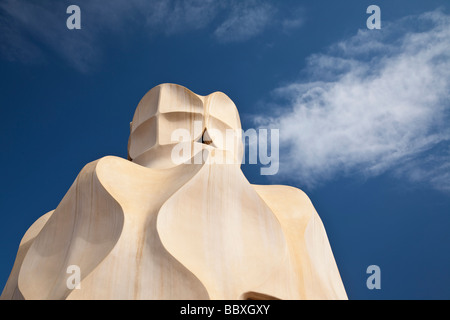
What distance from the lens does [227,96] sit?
1445cm

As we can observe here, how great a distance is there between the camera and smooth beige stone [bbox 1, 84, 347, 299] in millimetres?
8797

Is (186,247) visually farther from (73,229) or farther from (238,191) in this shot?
(73,229)

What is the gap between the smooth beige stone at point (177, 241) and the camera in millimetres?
8797

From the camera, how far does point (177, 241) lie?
9.38m

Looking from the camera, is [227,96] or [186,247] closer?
[186,247]

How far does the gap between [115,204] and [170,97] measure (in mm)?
4602

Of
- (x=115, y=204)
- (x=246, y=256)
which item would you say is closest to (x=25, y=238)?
(x=115, y=204)

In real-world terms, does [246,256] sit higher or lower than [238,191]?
lower
